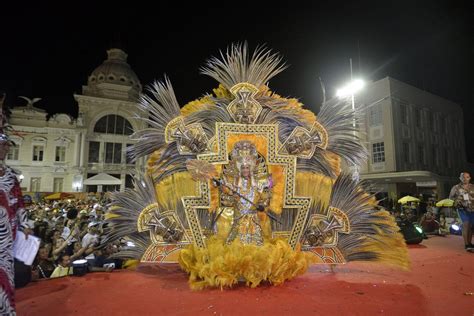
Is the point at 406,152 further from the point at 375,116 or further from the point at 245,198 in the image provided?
the point at 245,198

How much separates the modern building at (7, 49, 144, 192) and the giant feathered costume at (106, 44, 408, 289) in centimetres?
2397

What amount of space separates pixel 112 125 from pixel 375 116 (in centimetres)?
2623

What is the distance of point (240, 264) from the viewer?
3.60 m

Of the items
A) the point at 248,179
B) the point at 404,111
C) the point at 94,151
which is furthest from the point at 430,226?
the point at 94,151

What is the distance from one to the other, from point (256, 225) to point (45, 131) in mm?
31955

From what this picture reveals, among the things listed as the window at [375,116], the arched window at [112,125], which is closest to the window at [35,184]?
the arched window at [112,125]

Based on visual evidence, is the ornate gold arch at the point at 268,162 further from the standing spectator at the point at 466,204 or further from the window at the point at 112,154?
the window at the point at 112,154

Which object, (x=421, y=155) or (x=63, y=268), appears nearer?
(x=63, y=268)

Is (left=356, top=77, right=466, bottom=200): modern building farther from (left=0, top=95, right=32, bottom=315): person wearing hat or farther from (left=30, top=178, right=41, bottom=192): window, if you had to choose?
(left=30, top=178, right=41, bottom=192): window

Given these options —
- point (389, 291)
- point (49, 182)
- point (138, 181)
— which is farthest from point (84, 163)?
point (389, 291)

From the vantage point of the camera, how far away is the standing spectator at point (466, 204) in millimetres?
6117

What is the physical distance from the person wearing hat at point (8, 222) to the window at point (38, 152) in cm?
3174

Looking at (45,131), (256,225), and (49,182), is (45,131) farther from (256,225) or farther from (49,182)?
(256,225)

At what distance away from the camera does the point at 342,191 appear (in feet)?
15.0
